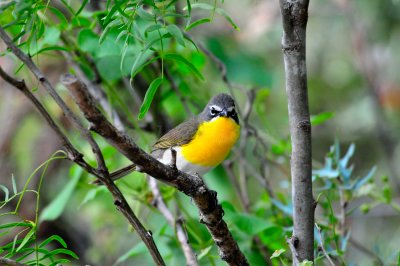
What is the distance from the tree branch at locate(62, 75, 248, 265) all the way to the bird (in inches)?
39.2

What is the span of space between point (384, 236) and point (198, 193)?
2.54 metres

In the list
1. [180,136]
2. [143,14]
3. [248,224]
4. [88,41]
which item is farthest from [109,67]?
[143,14]

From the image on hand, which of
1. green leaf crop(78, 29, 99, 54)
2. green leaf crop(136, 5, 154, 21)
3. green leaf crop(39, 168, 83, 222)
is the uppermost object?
green leaf crop(78, 29, 99, 54)

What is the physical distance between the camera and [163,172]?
52.7 inches

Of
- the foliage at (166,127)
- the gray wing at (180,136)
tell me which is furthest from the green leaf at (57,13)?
the gray wing at (180,136)

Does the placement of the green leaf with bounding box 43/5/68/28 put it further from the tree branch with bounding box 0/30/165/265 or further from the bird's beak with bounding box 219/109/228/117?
the bird's beak with bounding box 219/109/228/117

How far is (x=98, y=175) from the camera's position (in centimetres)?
132

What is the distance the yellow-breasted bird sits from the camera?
8.71ft

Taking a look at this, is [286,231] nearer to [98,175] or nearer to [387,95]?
[98,175]

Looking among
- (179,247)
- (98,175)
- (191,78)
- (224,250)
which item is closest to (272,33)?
(191,78)

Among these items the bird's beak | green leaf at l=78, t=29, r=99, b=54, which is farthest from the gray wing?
green leaf at l=78, t=29, r=99, b=54

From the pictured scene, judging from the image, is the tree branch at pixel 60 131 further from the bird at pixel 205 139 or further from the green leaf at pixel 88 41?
the bird at pixel 205 139

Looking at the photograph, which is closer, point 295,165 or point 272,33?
point 295,165

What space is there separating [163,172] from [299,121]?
1.17 ft
